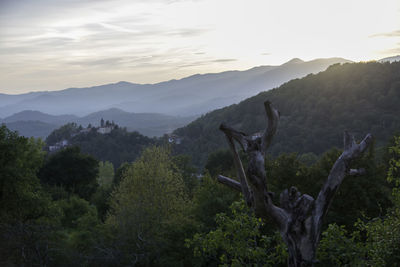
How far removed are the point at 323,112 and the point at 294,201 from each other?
102060 mm

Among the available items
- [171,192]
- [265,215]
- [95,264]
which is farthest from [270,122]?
[171,192]

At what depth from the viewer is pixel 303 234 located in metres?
6.68

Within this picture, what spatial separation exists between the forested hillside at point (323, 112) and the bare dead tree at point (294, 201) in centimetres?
7945

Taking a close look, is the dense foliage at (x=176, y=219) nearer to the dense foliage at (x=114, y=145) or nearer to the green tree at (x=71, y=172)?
the green tree at (x=71, y=172)

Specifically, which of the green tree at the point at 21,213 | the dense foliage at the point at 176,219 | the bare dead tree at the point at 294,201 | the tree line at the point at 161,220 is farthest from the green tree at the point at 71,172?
the bare dead tree at the point at 294,201

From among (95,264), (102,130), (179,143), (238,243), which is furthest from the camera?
(102,130)

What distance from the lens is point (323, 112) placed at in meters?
102

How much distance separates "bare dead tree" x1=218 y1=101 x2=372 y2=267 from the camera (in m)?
6.58

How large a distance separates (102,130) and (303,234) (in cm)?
16051

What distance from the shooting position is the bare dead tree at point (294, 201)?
6.58 metres

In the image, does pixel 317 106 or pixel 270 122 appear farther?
pixel 317 106

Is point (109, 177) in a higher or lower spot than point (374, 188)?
lower

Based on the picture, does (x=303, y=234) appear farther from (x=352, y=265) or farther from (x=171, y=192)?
(x=171, y=192)

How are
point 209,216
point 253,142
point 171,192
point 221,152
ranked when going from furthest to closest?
1. point 221,152
2. point 171,192
3. point 209,216
4. point 253,142
